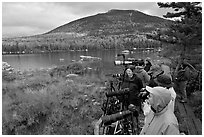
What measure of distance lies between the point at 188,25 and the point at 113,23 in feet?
405

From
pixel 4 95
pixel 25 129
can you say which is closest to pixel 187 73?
pixel 25 129

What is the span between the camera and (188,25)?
17.2 ft

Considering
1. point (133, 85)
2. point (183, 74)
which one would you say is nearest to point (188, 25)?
point (183, 74)

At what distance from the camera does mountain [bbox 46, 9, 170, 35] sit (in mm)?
114213

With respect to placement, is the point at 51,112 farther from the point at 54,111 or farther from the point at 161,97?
the point at 161,97

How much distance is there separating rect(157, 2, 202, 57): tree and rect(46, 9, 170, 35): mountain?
105 meters

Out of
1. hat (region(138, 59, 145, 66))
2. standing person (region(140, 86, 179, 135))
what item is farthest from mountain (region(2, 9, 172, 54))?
standing person (region(140, 86, 179, 135))

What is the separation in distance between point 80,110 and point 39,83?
4597 mm

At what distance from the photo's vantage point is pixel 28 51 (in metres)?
46.9

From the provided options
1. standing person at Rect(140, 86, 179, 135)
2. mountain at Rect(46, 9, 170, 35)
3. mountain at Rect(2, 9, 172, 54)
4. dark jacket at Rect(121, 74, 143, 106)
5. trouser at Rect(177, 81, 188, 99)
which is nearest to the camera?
standing person at Rect(140, 86, 179, 135)

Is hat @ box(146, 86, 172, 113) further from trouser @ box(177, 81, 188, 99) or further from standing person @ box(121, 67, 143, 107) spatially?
trouser @ box(177, 81, 188, 99)

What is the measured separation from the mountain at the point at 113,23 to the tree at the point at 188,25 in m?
105

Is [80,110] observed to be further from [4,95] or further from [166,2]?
[166,2]

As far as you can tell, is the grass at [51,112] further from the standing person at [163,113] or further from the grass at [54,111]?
the standing person at [163,113]
